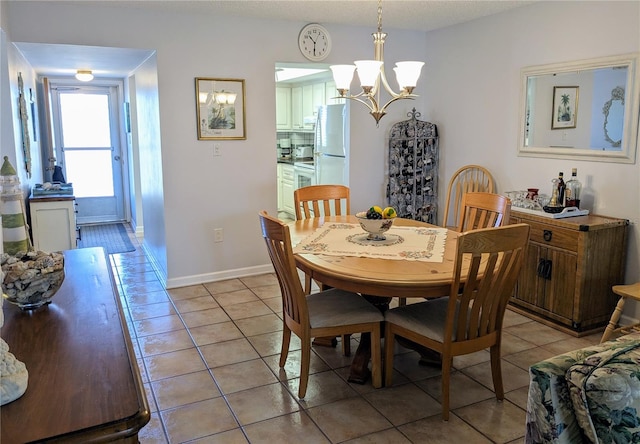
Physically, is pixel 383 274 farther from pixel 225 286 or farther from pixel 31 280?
pixel 225 286

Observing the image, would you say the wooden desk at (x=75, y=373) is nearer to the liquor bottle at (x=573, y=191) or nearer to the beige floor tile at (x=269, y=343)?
the beige floor tile at (x=269, y=343)

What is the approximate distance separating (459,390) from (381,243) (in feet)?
2.87

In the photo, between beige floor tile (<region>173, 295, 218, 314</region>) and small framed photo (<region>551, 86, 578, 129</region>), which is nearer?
small framed photo (<region>551, 86, 578, 129</region>)

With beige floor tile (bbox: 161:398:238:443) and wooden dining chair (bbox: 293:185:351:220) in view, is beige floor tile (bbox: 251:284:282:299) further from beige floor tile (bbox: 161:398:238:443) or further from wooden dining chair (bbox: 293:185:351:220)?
beige floor tile (bbox: 161:398:238:443)

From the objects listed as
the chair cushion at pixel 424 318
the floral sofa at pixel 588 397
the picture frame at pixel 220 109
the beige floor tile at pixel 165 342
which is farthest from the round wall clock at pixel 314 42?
the floral sofa at pixel 588 397

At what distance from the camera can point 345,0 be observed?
3707mm

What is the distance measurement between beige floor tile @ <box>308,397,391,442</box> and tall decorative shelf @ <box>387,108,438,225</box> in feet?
9.03

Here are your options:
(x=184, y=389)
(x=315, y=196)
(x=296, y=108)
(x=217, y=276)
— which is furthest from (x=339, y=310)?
(x=296, y=108)

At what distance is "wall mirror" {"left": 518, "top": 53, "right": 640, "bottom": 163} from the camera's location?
3.24 m

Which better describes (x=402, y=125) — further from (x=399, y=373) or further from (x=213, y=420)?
(x=213, y=420)

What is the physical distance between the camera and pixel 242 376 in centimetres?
279

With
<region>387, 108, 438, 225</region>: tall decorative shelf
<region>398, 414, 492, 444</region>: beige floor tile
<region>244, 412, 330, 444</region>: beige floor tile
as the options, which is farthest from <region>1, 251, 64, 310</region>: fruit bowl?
<region>387, 108, 438, 225</region>: tall decorative shelf

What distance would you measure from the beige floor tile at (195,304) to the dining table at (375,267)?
3.91 feet

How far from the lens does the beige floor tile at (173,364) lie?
283 cm
